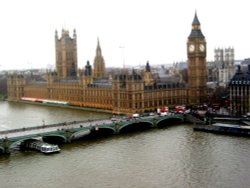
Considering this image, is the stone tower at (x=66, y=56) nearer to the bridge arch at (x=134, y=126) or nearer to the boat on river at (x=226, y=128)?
the bridge arch at (x=134, y=126)

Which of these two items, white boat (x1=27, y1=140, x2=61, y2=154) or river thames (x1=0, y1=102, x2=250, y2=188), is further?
white boat (x1=27, y1=140, x2=61, y2=154)

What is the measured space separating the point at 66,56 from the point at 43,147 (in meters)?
66.1

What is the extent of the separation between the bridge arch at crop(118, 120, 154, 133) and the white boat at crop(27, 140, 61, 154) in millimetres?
12464

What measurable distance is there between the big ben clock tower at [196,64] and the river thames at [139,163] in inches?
986

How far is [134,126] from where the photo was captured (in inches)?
2372

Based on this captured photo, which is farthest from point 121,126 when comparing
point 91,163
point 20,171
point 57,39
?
point 57,39

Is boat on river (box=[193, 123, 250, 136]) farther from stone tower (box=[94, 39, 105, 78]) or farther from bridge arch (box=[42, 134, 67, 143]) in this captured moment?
stone tower (box=[94, 39, 105, 78])

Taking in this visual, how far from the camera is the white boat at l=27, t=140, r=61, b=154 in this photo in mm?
43875

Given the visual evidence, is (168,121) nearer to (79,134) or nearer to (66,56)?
(79,134)

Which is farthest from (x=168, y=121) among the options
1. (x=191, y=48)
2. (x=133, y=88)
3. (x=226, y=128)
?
(x=191, y=48)

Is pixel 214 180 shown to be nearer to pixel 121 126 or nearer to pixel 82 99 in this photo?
pixel 121 126

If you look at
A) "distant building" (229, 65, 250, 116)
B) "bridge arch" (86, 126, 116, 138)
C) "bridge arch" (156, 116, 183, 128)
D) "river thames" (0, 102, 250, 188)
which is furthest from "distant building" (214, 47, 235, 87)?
"river thames" (0, 102, 250, 188)

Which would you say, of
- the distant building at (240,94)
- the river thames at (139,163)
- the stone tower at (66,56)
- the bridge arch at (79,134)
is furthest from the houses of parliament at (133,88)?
the river thames at (139,163)

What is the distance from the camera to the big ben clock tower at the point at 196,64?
254ft
